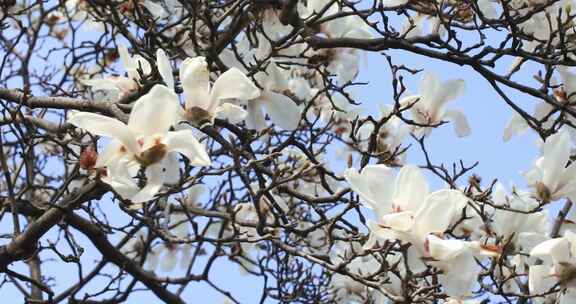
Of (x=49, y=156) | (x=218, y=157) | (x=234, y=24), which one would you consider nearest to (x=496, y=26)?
(x=234, y=24)

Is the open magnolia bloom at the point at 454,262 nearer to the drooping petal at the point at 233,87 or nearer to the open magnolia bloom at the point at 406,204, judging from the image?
the open magnolia bloom at the point at 406,204

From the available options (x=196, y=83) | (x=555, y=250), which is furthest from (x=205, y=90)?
(x=555, y=250)

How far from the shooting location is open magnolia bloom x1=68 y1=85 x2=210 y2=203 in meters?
1.60

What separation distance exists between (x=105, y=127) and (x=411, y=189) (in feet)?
2.00

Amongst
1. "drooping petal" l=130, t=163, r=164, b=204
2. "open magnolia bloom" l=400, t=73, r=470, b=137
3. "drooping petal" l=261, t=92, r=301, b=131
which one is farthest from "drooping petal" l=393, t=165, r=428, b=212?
"open magnolia bloom" l=400, t=73, r=470, b=137

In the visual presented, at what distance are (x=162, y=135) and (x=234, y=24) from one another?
118 centimetres

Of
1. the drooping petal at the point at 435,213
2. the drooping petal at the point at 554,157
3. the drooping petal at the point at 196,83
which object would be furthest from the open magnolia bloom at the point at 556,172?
the drooping petal at the point at 196,83

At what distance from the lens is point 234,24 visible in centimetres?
275

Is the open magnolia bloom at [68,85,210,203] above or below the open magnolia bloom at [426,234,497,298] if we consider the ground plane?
above

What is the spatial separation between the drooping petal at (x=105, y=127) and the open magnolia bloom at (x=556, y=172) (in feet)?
3.79

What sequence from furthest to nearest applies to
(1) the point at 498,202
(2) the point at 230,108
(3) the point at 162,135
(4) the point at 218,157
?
(4) the point at 218,157, (1) the point at 498,202, (2) the point at 230,108, (3) the point at 162,135

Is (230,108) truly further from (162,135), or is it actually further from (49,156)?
(49,156)

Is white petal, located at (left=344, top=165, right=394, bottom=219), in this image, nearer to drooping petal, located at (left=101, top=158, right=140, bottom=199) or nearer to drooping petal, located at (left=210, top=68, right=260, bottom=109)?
drooping petal, located at (left=210, top=68, right=260, bottom=109)

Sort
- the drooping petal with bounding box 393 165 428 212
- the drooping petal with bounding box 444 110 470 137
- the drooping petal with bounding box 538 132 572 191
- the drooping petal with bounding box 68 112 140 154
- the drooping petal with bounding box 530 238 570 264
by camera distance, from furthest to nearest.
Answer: the drooping petal with bounding box 444 110 470 137 < the drooping petal with bounding box 538 132 572 191 < the drooping petal with bounding box 530 238 570 264 < the drooping petal with bounding box 393 165 428 212 < the drooping petal with bounding box 68 112 140 154
